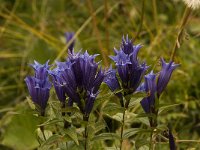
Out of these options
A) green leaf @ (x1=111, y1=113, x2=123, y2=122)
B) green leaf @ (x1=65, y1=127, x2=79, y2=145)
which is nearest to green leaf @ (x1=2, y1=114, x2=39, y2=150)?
green leaf @ (x1=111, y1=113, x2=123, y2=122)

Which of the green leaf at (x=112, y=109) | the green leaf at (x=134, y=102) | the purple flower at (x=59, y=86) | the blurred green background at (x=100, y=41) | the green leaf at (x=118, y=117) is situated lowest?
the green leaf at (x=118, y=117)

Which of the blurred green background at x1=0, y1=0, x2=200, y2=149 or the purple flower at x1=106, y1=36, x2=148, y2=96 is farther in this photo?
the blurred green background at x1=0, y1=0, x2=200, y2=149

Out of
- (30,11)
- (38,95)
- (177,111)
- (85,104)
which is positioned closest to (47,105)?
(38,95)

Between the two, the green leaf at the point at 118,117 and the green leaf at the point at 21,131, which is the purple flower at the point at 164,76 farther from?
the green leaf at the point at 21,131

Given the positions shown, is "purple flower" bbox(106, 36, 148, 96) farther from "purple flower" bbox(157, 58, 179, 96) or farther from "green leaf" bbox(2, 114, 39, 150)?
"green leaf" bbox(2, 114, 39, 150)

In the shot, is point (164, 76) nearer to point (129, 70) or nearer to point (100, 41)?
point (129, 70)

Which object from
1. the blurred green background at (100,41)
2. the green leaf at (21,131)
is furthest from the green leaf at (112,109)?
the green leaf at (21,131)
